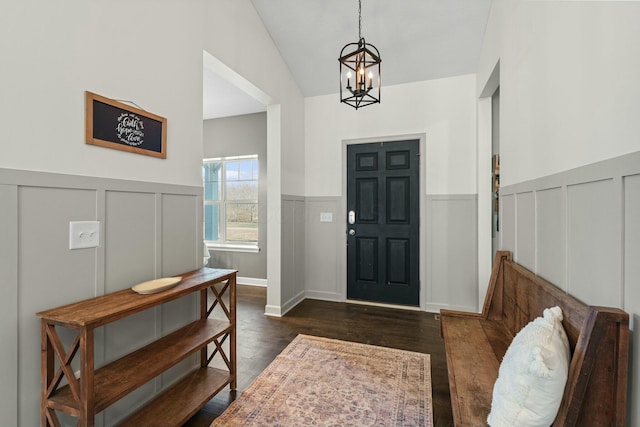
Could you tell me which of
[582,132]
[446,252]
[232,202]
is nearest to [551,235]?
[582,132]

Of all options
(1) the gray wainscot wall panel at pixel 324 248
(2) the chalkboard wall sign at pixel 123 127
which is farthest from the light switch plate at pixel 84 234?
(1) the gray wainscot wall panel at pixel 324 248

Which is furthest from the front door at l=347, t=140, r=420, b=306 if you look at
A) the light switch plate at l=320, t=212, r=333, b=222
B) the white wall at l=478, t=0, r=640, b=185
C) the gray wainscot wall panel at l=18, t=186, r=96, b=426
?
the gray wainscot wall panel at l=18, t=186, r=96, b=426

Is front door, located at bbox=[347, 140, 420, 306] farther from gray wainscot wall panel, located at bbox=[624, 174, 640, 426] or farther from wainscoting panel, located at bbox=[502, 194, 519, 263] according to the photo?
gray wainscot wall panel, located at bbox=[624, 174, 640, 426]

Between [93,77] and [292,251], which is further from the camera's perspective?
[292,251]

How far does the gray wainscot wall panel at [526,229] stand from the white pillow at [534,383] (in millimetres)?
753

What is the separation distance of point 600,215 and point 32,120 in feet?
7.40

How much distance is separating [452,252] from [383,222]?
88 cm

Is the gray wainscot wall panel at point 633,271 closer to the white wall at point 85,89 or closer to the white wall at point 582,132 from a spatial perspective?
the white wall at point 582,132

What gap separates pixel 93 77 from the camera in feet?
4.88

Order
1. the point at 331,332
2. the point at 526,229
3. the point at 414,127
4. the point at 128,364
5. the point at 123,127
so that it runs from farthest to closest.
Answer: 1. the point at 414,127
2. the point at 331,332
3. the point at 526,229
4. the point at 123,127
5. the point at 128,364

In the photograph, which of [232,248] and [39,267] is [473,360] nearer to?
[39,267]

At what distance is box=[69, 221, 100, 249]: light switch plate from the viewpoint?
1405 millimetres

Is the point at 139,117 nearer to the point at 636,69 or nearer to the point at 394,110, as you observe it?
the point at 636,69

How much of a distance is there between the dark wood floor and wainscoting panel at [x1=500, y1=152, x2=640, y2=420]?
1.14 metres
